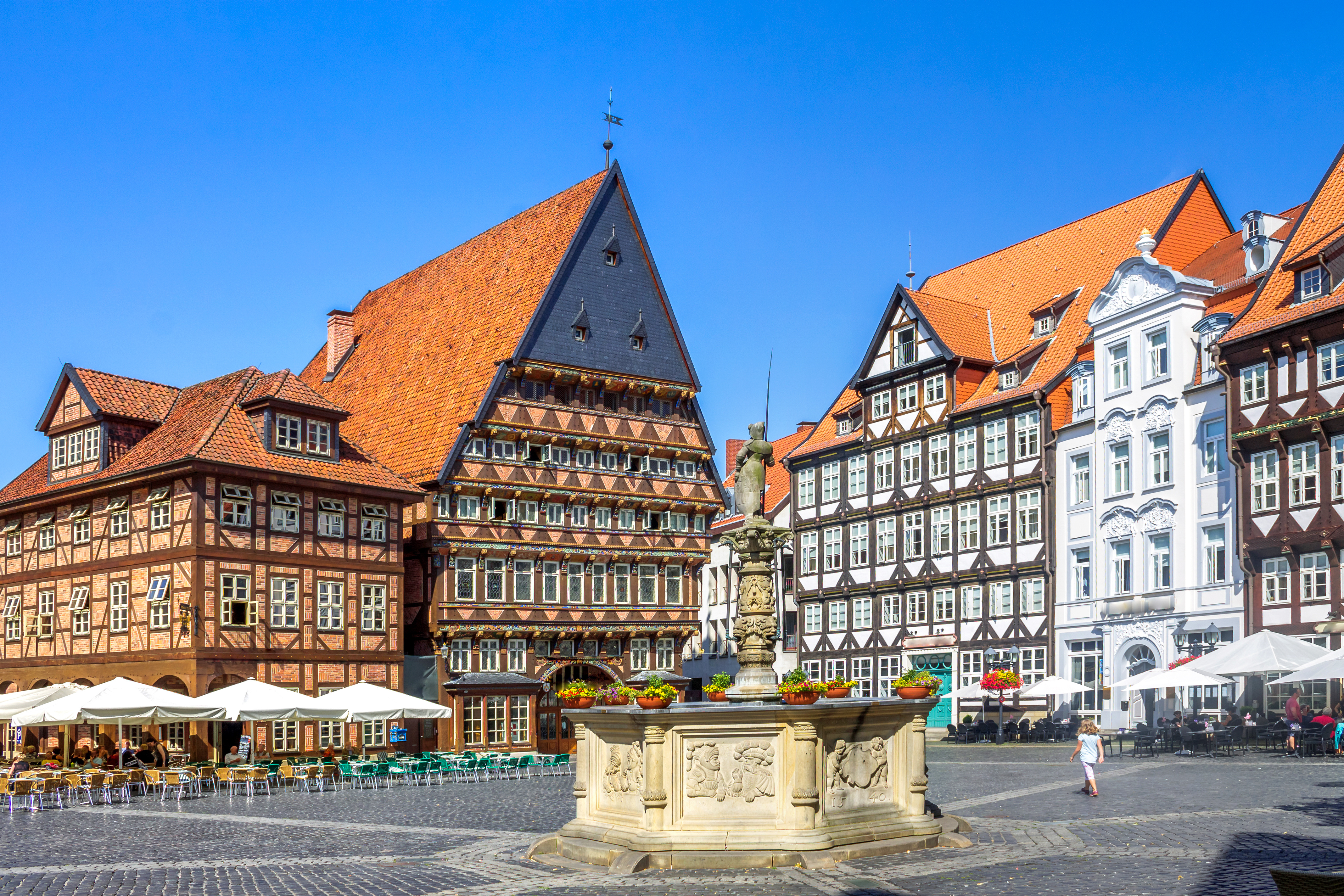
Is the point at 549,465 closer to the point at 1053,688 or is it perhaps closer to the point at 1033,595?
the point at 1033,595

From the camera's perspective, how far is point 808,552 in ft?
180

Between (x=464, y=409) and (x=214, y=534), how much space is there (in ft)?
31.2

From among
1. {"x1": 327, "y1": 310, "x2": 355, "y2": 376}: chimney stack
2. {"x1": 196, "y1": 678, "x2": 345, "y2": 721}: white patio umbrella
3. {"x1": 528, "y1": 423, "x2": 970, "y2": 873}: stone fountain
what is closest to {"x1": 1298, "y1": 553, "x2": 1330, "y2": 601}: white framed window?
{"x1": 196, "y1": 678, "x2": 345, "y2": 721}: white patio umbrella

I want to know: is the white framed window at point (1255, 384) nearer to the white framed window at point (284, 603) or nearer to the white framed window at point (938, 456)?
the white framed window at point (938, 456)

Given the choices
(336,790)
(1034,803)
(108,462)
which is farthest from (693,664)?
(1034,803)

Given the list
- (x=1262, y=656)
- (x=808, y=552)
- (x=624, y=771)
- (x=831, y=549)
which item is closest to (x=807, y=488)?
(x=808, y=552)

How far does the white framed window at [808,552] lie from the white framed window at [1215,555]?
16.9 m

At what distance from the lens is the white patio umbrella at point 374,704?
31.5m

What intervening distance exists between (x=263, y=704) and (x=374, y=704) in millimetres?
2413

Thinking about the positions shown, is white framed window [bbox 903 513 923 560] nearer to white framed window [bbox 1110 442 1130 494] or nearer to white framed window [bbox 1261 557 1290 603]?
white framed window [bbox 1110 442 1130 494]

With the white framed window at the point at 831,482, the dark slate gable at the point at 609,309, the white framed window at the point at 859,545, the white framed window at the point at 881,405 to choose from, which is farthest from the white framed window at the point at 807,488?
the dark slate gable at the point at 609,309

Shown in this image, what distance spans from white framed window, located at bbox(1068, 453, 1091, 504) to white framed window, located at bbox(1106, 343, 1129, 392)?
222cm

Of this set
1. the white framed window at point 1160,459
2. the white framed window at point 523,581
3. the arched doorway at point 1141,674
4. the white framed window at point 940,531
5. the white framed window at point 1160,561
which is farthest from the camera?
the white framed window at point 940,531

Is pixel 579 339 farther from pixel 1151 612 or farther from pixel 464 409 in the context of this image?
pixel 1151 612
